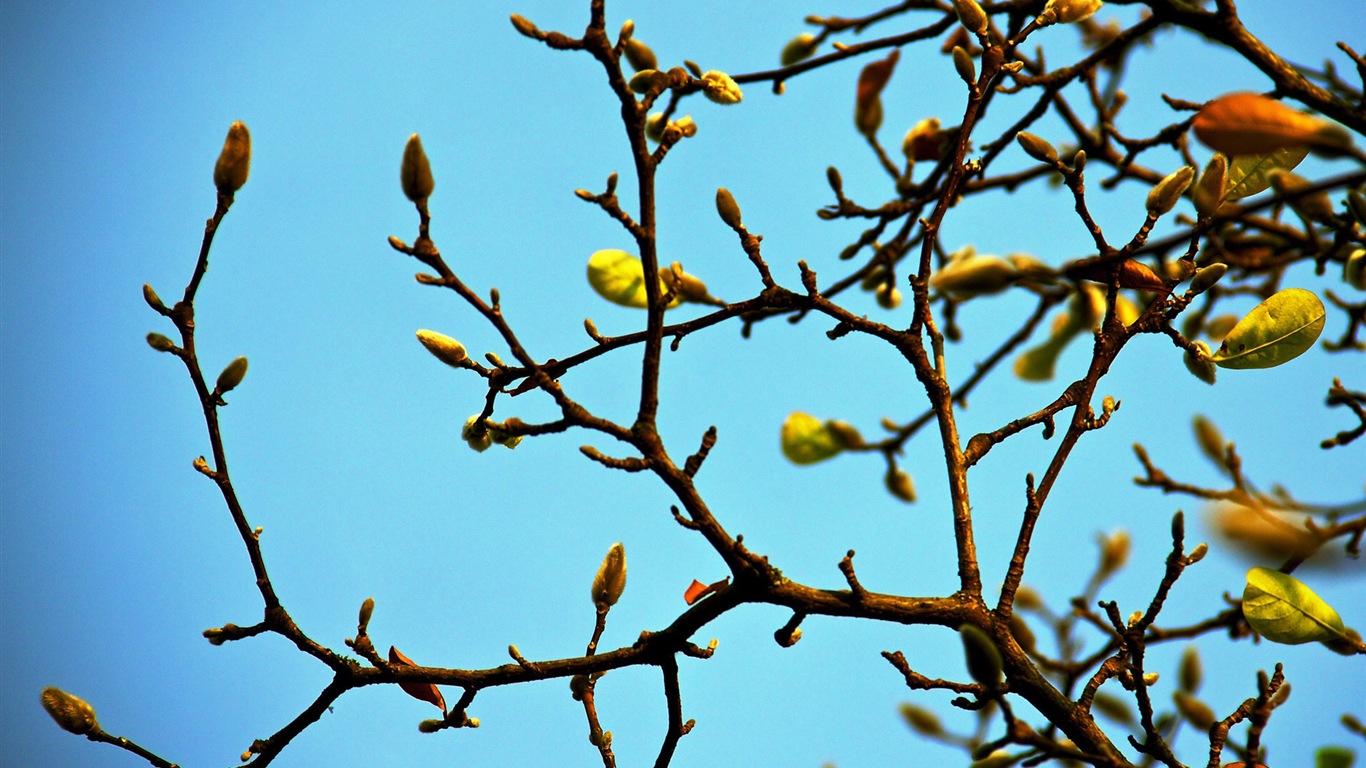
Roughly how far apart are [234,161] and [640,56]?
1.83ft

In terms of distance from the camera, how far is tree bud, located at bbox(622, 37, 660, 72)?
1338 millimetres

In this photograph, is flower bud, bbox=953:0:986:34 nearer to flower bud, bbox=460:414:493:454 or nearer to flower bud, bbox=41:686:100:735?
flower bud, bbox=460:414:493:454

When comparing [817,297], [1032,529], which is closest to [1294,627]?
[1032,529]

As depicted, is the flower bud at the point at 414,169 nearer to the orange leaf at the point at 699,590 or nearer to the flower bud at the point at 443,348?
the flower bud at the point at 443,348

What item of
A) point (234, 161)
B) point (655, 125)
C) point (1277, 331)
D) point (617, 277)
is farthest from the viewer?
point (655, 125)

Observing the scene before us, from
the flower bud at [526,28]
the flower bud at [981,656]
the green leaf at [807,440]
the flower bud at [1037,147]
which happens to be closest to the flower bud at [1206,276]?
the flower bud at [1037,147]

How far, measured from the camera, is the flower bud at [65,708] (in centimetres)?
129

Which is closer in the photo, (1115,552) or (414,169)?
(414,169)

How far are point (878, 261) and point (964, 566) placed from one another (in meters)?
1.07

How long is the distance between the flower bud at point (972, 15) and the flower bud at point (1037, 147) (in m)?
0.17

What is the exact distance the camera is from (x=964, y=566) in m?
1.18

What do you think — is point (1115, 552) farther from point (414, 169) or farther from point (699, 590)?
point (414, 169)

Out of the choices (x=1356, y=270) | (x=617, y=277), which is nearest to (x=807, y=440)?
(x=617, y=277)

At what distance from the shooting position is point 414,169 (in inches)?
43.0
